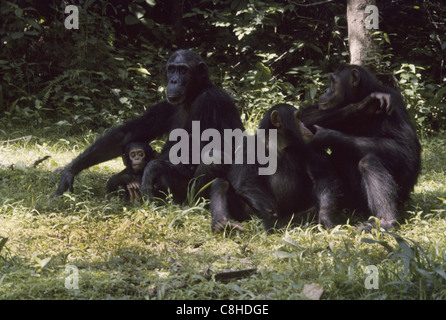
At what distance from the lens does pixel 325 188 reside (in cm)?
471

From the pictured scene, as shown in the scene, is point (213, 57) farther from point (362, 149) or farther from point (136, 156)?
point (362, 149)

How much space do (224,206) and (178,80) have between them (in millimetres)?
1555

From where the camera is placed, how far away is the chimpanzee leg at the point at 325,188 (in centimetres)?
459

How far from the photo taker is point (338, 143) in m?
4.84

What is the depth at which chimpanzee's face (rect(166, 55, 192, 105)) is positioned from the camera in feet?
18.3

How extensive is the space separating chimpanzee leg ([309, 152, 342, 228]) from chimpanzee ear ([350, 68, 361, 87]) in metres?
0.64

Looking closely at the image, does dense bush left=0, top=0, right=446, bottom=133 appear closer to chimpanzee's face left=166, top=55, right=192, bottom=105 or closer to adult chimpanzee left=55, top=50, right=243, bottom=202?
adult chimpanzee left=55, top=50, right=243, bottom=202

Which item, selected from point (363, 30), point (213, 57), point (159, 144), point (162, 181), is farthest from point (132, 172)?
point (213, 57)

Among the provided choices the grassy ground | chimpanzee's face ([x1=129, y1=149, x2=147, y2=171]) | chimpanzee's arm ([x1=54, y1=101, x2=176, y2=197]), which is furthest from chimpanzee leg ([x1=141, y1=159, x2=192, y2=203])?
chimpanzee's arm ([x1=54, y1=101, x2=176, y2=197])

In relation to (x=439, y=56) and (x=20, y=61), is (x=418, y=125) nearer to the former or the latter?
(x=439, y=56)

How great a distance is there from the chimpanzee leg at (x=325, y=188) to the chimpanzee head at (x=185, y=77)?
1.45 m

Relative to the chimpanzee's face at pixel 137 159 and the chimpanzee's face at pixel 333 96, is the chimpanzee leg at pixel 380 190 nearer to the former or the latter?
the chimpanzee's face at pixel 333 96

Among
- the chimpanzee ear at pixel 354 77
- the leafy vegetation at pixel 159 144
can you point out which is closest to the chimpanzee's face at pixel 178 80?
the leafy vegetation at pixel 159 144

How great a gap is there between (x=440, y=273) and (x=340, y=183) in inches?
74.5
